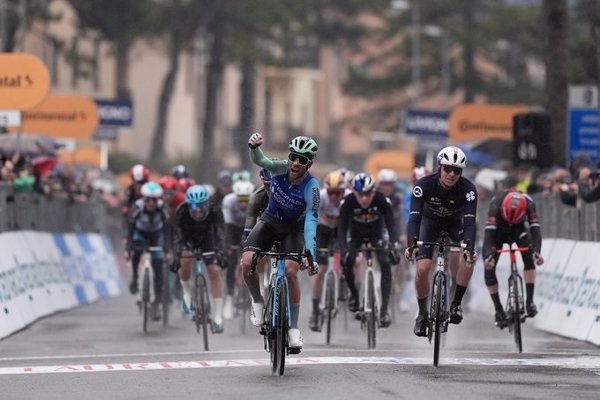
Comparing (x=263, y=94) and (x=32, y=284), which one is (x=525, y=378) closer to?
(x=32, y=284)

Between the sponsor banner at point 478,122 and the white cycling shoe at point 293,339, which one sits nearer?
the white cycling shoe at point 293,339

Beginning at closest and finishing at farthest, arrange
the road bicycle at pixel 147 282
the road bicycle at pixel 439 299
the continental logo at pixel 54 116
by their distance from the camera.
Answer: the road bicycle at pixel 439 299 → the road bicycle at pixel 147 282 → the continental logo at pixel 54 116

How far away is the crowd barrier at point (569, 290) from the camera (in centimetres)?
2139

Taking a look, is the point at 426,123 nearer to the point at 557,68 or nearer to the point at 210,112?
the point at 557,68

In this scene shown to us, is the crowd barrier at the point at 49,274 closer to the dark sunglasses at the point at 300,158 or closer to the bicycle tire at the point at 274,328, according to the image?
the bicycle tire at the point at 274,328

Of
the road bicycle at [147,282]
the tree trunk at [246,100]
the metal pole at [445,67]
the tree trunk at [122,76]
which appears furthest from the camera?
the metal pole at [445,67]

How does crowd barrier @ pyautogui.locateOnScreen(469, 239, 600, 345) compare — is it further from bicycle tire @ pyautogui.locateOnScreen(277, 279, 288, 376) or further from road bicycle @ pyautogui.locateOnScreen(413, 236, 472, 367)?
bicycle tire @ pyautogui.locateOnScreen(277, 279, 288, 376)

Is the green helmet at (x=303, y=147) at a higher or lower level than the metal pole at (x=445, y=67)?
lower

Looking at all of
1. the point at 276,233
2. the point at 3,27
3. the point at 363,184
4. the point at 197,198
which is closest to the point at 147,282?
the point at 197,198

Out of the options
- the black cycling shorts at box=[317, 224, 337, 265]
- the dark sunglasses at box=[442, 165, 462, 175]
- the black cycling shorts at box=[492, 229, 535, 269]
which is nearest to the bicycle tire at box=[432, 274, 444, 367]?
the dark sunglasses at box=[442, 165, 462, 175]

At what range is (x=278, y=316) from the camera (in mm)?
16016

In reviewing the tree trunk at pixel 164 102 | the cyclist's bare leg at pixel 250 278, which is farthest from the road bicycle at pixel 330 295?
the tree trunk at pixel 164 102

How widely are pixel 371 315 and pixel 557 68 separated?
14411 millimetres

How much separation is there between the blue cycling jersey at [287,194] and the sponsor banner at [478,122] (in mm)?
22764
